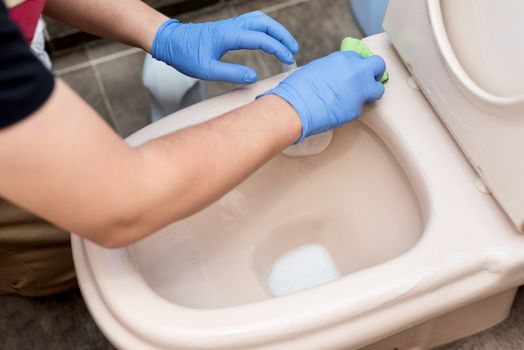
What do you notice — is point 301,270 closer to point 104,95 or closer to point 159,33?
point 159,33

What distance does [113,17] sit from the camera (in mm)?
905

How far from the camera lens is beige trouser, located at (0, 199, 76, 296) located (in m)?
0.95

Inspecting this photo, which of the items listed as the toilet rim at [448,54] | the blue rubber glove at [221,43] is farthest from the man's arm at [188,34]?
the toilet rim at [448,54]

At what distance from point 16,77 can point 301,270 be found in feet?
1.93

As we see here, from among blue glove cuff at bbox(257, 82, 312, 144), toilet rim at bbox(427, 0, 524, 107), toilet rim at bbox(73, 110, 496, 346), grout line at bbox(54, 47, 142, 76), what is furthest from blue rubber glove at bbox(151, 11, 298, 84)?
grout line at bbox(54, 47, 142, 76)

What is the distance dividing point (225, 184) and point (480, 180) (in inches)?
13.2

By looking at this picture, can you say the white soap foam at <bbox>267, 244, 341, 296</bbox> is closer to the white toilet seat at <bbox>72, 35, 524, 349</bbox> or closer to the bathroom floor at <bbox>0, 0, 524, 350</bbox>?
the white toilet seat at <bbox>72, 35, 524, 349</bbox>

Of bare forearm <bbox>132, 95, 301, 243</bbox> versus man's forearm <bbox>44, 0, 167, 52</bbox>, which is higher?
bare forearm <bbox>132, 95, 301, 243</bbox>

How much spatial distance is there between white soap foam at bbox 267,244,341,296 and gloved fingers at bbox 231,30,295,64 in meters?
0.31

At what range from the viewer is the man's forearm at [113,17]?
2.94 ft

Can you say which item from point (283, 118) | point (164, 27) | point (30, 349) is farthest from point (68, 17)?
point (30, 349)

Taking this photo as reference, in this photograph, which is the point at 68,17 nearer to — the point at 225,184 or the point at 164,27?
the point at 164,27

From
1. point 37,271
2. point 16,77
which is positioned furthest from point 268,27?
point 37,271

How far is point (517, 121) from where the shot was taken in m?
0.66
